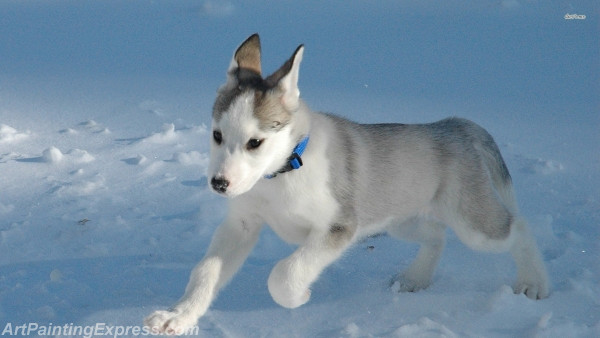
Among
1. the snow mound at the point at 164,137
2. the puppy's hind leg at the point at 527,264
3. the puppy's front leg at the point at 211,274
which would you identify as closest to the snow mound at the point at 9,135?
the snow mound at the point at 164,137

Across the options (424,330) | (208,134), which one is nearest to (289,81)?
(424,330)

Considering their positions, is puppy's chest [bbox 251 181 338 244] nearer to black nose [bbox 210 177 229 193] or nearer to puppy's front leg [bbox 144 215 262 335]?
puppy's front leg [bbox 144 215 262 335]

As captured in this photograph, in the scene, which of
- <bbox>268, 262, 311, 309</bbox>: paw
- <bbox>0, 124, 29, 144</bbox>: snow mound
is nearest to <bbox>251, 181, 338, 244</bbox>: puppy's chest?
<bbox>268, 262, 311, 309</bbox>: paw

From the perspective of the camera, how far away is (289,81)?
3.05m

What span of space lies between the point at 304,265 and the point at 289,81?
818 millimetres

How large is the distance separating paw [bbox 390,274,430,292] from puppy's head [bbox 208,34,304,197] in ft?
3.61

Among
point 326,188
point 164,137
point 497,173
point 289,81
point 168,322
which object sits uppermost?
point 289,81

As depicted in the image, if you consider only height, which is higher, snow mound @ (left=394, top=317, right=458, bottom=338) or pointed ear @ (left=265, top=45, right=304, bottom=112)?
pointed ear @ (left=265, top=45, right=304, bottom=112)

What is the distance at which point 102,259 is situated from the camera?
3910mm

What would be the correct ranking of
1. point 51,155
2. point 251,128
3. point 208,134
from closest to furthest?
point 251,128
point 51,155
point 208,134

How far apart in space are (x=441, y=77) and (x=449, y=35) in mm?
1146

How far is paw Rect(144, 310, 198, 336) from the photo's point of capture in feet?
9.48

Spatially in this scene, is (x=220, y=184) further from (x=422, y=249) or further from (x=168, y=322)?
(x=422, y=249)

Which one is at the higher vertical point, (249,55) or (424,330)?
(249,55)
